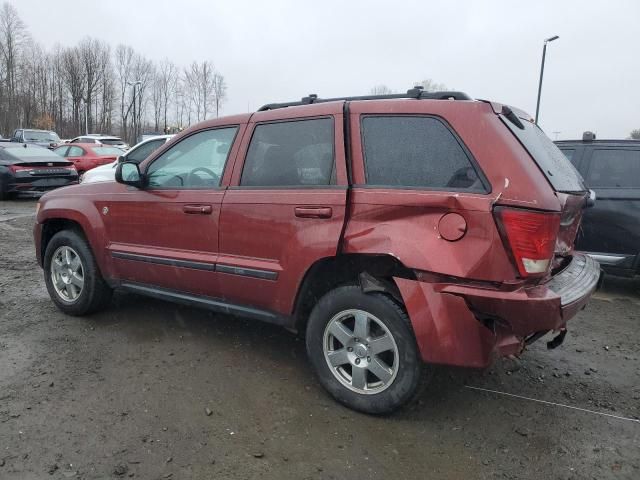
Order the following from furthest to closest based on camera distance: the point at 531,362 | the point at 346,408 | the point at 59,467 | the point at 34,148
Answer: the point at 34,148 < the point at 531,362 < the point at 346,408 < the point at 59,467

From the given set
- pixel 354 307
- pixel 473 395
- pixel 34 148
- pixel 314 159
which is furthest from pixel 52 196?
pixel 34 148

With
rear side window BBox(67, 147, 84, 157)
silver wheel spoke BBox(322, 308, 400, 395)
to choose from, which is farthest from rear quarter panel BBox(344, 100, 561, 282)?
rear side window BBox(67, 147, 84, 157)

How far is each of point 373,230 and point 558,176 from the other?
3.64ft

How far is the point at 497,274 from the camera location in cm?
254

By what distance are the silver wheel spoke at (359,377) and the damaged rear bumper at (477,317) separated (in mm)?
437

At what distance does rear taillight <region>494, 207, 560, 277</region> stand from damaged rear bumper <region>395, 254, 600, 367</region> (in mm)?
147

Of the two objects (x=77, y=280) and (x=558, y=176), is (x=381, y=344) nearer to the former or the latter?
(x=558, y=176)

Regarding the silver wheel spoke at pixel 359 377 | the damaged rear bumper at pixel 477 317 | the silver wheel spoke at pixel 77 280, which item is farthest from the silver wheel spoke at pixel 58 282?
the damaged rear bumper at pixel 477 317

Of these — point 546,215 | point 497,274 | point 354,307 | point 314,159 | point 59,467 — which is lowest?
point 59,467

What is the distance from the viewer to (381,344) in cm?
291

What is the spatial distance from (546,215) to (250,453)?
195cm

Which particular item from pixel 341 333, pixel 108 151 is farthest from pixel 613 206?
pixel 108 151

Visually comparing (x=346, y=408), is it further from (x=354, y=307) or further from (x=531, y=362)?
(x=531, y=362)

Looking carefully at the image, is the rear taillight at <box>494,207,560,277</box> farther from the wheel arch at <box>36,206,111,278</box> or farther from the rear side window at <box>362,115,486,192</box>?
the wheel arch at <box>36,206,111,278</box>
